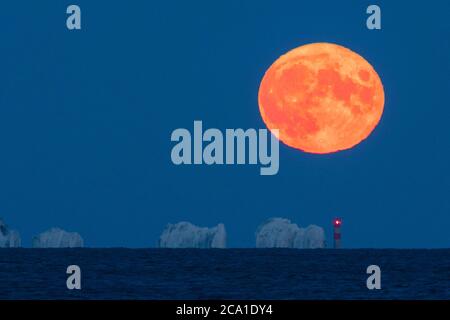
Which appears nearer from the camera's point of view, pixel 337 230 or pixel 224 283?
pixel 224 283

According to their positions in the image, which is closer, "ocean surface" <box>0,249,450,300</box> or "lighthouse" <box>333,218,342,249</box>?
"ocean surface" <box>0,249,450,300</box>

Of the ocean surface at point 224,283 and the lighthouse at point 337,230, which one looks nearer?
the ocean surface at point 224,283

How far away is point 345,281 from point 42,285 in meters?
23.2

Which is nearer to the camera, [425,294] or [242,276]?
[425,294]
